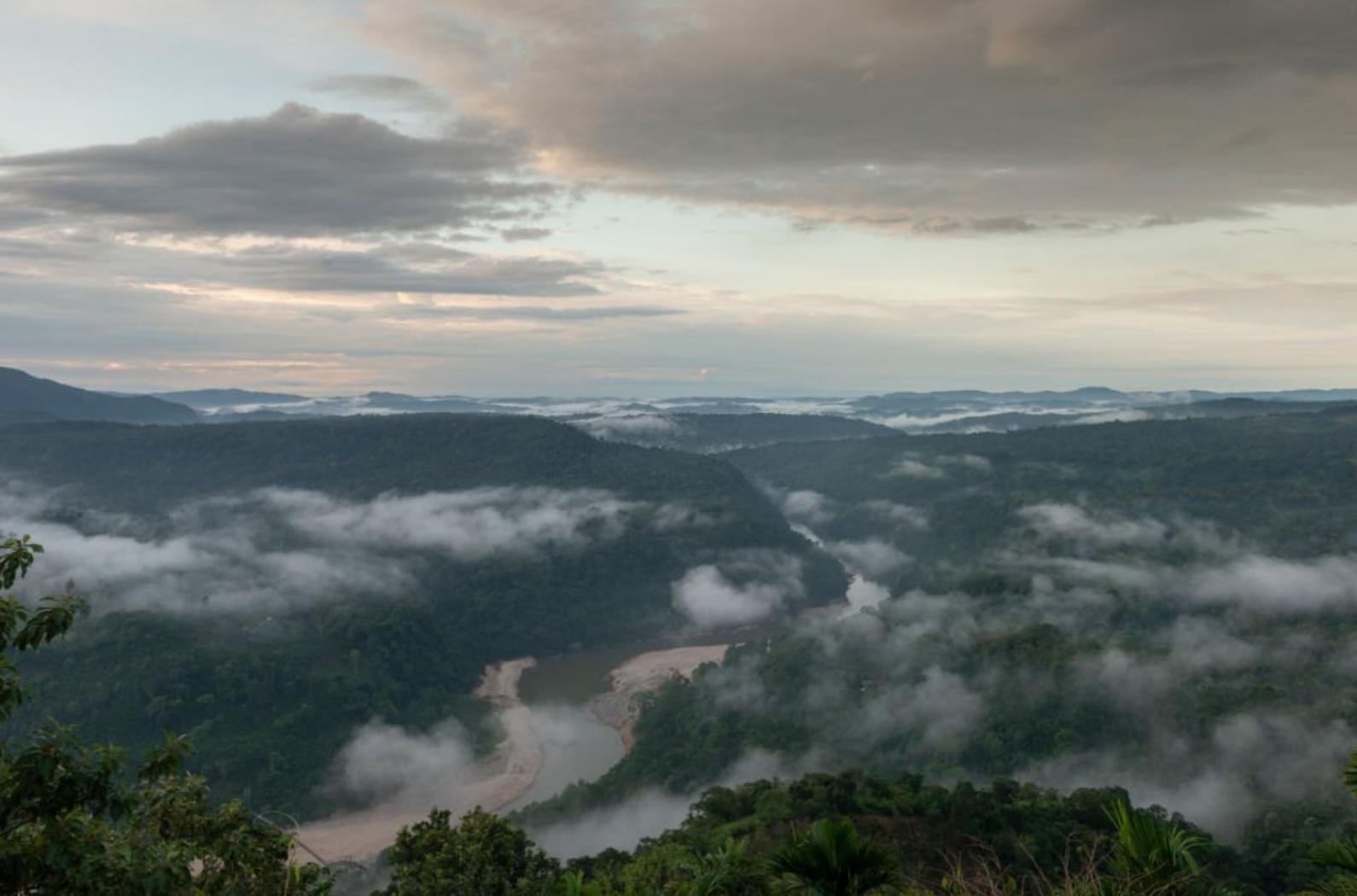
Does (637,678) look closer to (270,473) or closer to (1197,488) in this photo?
(1197,488)

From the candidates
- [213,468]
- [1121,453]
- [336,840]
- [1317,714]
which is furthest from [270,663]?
[1121,453]

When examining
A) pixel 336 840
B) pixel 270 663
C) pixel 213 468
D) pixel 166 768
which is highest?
pixel 166 768

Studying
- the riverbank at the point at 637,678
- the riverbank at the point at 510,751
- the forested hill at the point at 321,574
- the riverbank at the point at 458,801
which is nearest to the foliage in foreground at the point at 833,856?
the riverbank at the point at 510,751

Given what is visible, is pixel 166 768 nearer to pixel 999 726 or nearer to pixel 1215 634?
pixel 999 726

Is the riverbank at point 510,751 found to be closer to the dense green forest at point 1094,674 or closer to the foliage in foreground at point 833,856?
the dense green forest at point 1094,674

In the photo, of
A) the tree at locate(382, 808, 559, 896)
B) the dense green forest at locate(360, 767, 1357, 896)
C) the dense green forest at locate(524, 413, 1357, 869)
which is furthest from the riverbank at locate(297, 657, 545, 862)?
→ the tree at locate(382, 808, 559, 896)

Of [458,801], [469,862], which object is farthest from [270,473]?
[469,862]

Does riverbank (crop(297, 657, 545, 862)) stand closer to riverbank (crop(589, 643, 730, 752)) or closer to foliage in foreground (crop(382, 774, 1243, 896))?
riverbank (crop(589, 643, 730, 752))
